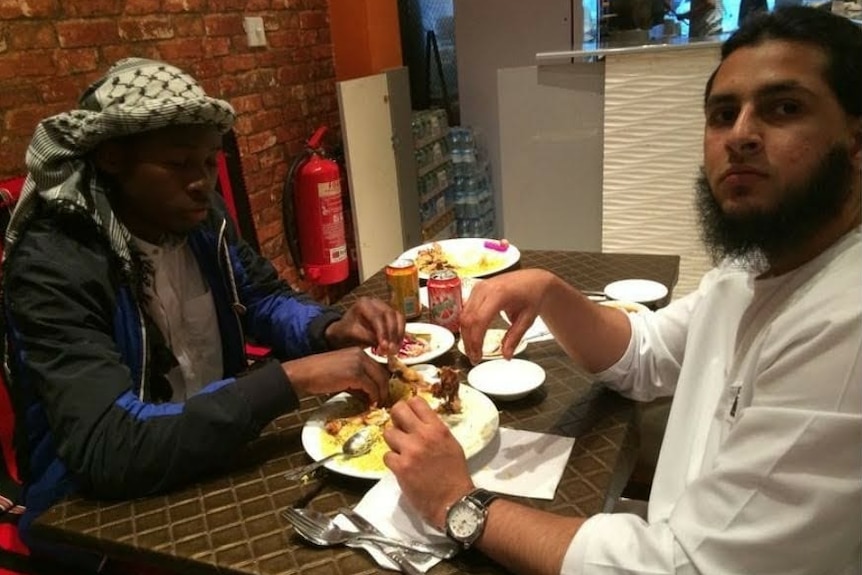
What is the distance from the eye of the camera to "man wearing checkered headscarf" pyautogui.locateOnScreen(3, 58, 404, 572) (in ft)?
3.38

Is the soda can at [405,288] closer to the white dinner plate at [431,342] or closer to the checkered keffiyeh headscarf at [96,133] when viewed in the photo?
the white dinner plate at [431,342]

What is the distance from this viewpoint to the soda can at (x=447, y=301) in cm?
153

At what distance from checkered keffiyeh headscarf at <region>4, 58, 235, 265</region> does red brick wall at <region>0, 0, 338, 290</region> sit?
0.78 metres

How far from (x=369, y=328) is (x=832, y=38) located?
946 millimetres

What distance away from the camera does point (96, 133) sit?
3.95ft

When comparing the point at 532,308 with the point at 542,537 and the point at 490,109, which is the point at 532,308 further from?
the point at 490,109

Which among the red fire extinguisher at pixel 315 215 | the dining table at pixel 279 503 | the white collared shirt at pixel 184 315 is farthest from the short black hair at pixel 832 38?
the red fire extinguisher at pixel 315 215

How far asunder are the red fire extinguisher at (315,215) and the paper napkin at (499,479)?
2202mm

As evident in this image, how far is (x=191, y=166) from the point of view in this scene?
1322 mm

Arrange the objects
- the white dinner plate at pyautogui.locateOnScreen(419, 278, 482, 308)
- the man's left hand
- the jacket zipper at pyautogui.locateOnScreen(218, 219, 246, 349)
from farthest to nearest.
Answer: the white dinner plate at pyautogui.locateOnScreen(419, 278, 482, 308)
the jacket zipper at pyautogui.locateOnScreen(218, 219, 246, 349)
the man's left hand

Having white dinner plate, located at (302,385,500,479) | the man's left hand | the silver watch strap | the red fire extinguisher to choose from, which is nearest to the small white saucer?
white dinner plate, located at (302,385,500,479)

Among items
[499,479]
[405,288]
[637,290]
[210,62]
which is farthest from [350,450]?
[210,62]

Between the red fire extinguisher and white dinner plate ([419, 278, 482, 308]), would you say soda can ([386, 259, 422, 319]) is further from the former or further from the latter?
the red fire extinguisher

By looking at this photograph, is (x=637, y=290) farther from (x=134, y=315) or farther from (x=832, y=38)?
(x=134, y=315)
